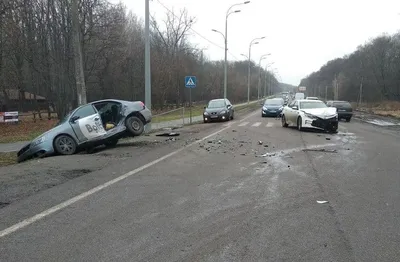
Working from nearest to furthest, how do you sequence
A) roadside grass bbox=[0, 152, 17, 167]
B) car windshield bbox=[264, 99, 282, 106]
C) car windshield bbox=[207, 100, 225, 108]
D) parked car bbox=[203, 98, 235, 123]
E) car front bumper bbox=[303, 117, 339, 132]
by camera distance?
roadside grass bbox=[0, 152, 17, 167]
car front bumper bbox=[303, 117, 339, 132]
parked car bbox=[203, 98, 235, 123]
car windshield bbox=[207, 100, 225, 108]
car windshield bbox=[264, 99, 282, 106]

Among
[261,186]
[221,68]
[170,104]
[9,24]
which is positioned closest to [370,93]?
[221,68]

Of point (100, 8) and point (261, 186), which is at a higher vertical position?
point (100, 8)

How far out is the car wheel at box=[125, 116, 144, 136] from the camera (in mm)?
13039

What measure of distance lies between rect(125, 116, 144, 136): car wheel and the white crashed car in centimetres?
809

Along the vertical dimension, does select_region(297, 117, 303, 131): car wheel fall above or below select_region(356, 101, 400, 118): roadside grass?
above

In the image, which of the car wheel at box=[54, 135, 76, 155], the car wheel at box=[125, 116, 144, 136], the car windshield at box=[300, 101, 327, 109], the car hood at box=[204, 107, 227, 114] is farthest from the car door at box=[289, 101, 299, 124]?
the car wheel at box=[54, 135, 76, 155]

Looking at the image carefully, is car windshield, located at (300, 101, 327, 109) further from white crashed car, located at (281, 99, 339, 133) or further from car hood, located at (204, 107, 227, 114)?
car hood, located at (204, 107, 227, 114)

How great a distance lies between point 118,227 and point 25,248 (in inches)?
41.4

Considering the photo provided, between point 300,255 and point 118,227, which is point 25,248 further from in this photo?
point 300,255

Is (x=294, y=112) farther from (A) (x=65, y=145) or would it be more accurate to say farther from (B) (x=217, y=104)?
(A) (x=65, y=145)

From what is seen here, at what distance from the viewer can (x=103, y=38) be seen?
34.1 meters

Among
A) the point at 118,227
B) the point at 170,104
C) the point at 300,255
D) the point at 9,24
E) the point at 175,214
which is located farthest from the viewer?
→ the point at 170,104

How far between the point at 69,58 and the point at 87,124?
960 inches

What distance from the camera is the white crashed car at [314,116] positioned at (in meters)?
17.2
